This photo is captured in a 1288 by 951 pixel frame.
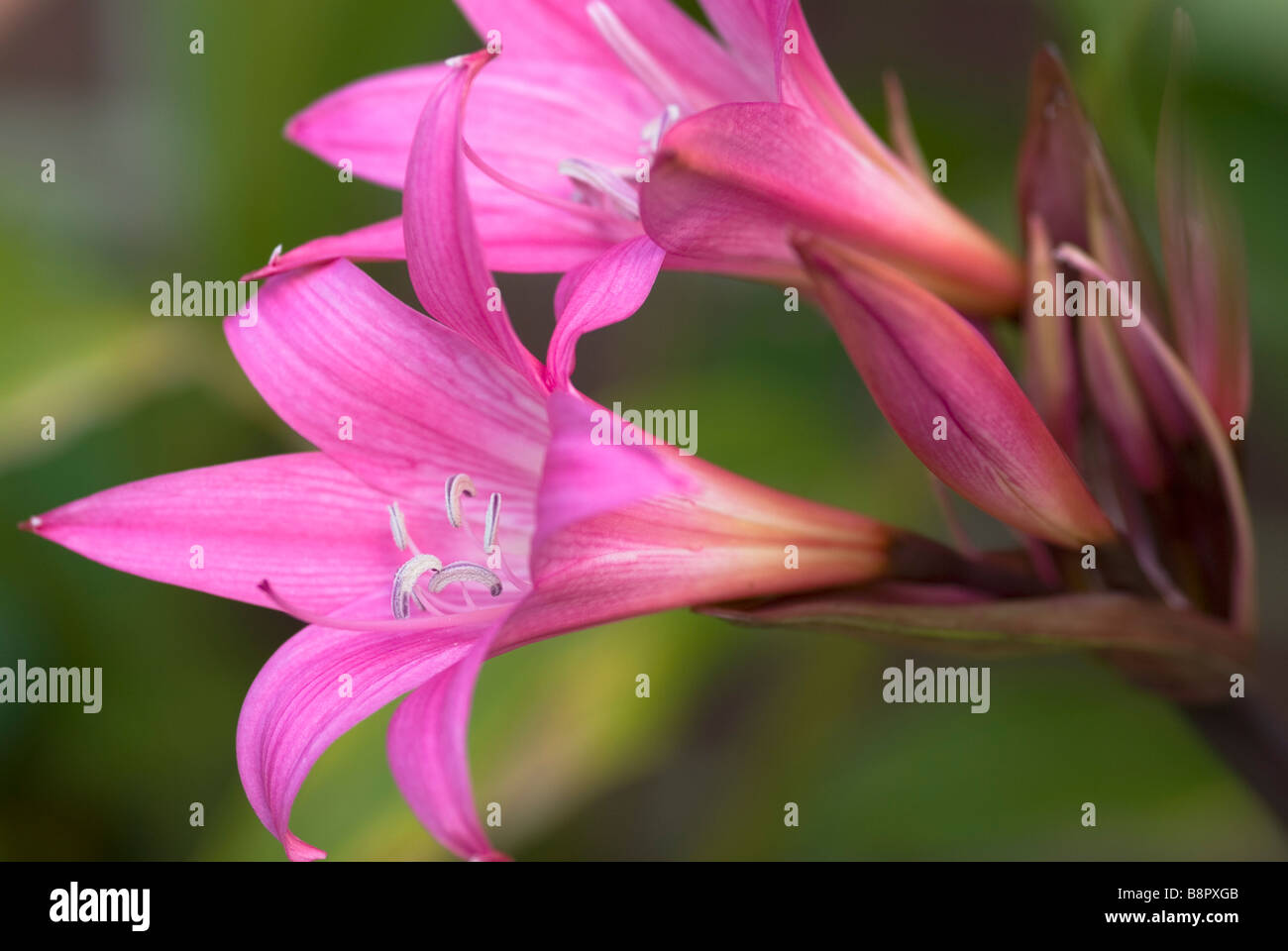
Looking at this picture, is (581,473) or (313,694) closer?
(581,473)

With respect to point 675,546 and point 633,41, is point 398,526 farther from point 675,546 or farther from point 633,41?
point 633,41

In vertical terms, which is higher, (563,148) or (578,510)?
(563,148)

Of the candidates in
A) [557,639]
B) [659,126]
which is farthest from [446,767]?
[557,639]

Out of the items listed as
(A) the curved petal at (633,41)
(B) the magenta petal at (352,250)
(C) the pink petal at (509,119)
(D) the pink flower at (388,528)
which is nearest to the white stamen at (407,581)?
(D) the pink flower at (388,528)

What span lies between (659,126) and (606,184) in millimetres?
97

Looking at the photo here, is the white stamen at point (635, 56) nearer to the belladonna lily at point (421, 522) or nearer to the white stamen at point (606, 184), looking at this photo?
the white stamen at point (606, 184)

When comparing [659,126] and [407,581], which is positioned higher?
[659,126]

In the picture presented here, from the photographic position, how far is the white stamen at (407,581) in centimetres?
79

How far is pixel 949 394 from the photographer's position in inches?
26.5

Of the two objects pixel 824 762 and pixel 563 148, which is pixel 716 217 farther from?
pixel 824 762

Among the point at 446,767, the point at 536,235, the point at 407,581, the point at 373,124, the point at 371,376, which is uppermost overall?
the point at 373,124

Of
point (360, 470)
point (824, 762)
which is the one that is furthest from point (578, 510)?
point (824, 762)
